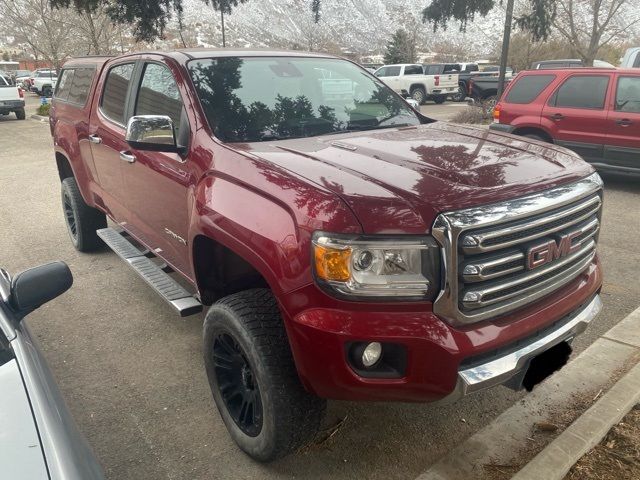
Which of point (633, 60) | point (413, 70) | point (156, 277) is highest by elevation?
point (633, 60)

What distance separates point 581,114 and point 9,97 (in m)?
19.4

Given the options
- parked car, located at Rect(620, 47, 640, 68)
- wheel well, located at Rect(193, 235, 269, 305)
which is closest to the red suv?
parked car, located at Rect(620, 47, 640, 68)

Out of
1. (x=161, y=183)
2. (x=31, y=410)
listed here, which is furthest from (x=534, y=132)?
(x=31, y=410)

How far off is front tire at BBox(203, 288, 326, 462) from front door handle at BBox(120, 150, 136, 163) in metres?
1.57

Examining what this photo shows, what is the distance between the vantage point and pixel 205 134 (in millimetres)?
3004

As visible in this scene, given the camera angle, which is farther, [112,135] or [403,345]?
[112,135]

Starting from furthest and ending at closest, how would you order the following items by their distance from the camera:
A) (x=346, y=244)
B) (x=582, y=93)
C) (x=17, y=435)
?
(x=582, y=93), (x=346, y=244), (x=17, y=435)

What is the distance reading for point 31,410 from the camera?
5.58 feet

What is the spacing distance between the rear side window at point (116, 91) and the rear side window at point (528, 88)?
6.31m

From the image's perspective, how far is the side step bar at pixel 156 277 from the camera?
3.18 meters

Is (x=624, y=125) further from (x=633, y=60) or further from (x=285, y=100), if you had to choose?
(x=285, y=100)

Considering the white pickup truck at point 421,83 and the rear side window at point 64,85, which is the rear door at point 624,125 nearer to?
the rear side window at point 64,85

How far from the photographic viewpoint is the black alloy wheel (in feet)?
8.74

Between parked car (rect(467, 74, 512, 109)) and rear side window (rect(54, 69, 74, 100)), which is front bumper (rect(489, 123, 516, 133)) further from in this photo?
parked car (rect(467, 74, 512, 109))
